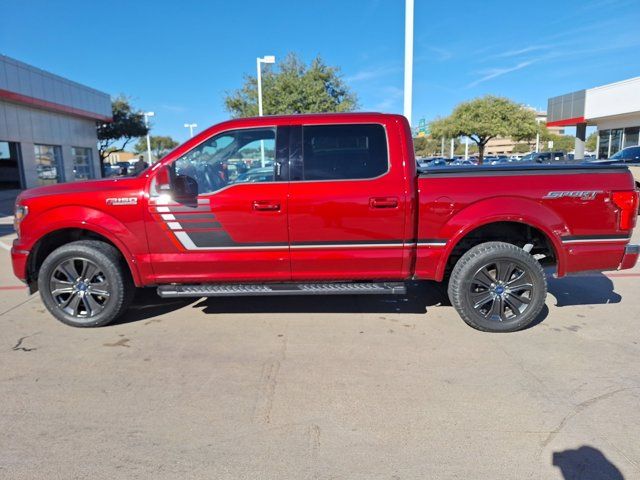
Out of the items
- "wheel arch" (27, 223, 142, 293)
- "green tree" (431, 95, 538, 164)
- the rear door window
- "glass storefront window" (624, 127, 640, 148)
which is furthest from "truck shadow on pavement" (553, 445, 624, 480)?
"green tree" (431, 95, 538, 164)

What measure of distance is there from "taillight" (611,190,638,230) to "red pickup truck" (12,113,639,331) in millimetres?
12

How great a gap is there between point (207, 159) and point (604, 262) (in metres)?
4.00

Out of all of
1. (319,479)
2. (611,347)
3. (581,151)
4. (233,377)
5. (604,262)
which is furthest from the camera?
(581,151)

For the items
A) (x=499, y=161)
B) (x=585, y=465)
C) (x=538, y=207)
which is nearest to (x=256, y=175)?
(x=538, y=207)

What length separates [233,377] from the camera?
3.46 meters

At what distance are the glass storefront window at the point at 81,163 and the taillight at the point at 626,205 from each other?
29.6 meters

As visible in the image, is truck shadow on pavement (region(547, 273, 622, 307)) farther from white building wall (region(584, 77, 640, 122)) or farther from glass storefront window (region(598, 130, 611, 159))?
glass storefront window (region(598, 130, 611, 159))

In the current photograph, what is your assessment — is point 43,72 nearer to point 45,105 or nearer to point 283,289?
point 45,105

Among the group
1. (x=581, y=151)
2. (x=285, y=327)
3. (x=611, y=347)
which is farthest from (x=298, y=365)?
(x=581, y=151)

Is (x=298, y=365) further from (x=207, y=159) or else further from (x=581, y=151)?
(x=581, y=151)

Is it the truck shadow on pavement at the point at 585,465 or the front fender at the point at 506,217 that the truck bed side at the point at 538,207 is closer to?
the front fender at the point at 506,217

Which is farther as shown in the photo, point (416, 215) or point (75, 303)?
point (75, 303)

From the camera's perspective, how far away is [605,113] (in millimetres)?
26344

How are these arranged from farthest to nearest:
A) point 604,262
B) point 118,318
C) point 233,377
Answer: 1. point 118,318
2. point 604,262
3. point 233,377
